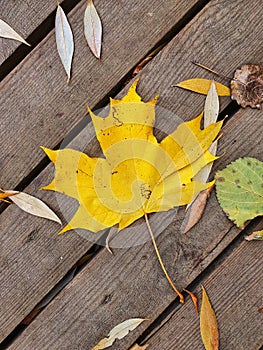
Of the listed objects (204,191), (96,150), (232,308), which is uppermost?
(96,150)

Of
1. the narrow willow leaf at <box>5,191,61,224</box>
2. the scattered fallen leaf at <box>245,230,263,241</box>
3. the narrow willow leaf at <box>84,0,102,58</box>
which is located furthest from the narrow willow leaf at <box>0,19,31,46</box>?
the scattered fallen leaf at <box>245,230,263,241</box>

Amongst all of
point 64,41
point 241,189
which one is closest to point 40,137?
point 64,41

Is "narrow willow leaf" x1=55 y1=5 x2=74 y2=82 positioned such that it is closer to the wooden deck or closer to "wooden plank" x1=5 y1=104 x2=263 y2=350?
the wooden deck

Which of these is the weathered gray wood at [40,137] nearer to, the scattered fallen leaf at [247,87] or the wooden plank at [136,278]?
the wooden plank at [136,278]

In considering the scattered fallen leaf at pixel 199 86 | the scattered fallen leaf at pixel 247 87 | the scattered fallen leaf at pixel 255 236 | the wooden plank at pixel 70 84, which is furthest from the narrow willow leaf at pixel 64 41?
the scattered fallen leaf at pixel 255 236

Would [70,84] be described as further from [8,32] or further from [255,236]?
[255,236]

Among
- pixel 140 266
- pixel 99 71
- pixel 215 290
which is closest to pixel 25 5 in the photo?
pixel 99 71
